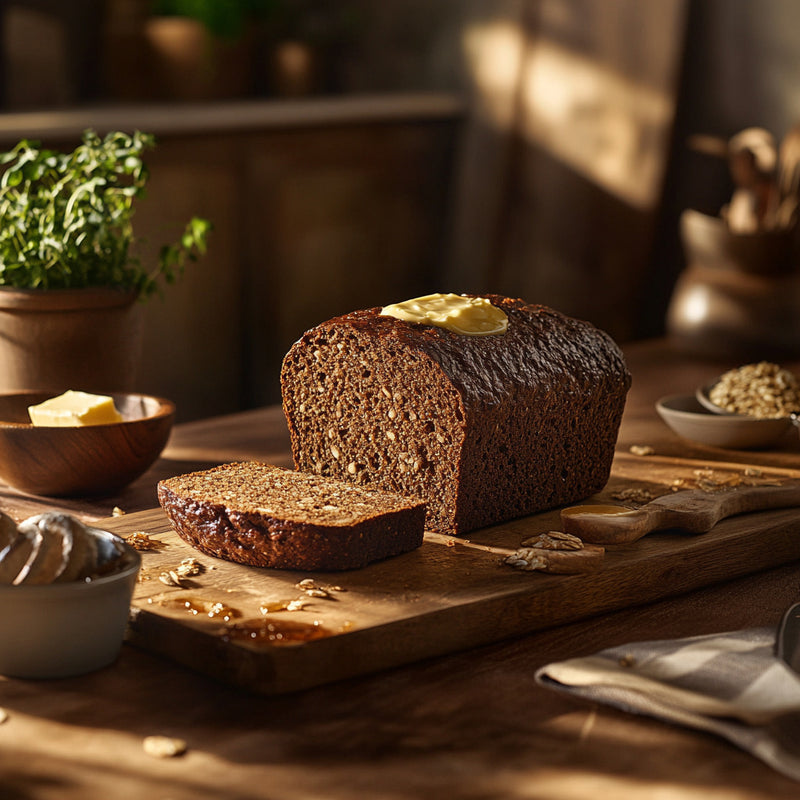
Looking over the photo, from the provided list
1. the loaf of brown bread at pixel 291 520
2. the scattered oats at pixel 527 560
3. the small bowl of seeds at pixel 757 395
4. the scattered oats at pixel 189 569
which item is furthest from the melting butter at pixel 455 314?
the small bowl of seeds at pixel 757 395

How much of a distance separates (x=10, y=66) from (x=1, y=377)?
7.75 ft

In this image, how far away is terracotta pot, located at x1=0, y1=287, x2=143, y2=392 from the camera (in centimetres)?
204

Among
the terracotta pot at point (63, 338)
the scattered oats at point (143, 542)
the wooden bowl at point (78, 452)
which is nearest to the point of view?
the scattered oats at point (143, 542)

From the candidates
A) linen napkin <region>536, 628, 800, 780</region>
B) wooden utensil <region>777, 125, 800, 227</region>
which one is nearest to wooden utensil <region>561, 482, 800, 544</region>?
linen napkin <region>536, 628, 800, 780</region>

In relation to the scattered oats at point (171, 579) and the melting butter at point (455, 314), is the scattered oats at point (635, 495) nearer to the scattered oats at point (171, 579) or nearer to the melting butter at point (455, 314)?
the melting butter at point (455, 314)

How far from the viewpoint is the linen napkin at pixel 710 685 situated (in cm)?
113

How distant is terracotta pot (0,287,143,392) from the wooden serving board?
16.3 inches

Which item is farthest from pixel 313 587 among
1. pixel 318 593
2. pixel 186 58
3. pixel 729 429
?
pixel 186 58

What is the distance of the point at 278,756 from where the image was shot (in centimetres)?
112

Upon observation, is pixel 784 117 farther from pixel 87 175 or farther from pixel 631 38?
pixel 87 175

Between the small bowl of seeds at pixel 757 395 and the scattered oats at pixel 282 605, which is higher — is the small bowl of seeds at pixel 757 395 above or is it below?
above

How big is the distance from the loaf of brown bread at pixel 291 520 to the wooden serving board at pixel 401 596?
0.02 meters

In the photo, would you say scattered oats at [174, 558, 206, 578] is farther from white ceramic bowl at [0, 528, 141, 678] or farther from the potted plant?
the potted plant

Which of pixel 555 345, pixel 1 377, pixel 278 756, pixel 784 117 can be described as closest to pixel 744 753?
pixel 278 756
